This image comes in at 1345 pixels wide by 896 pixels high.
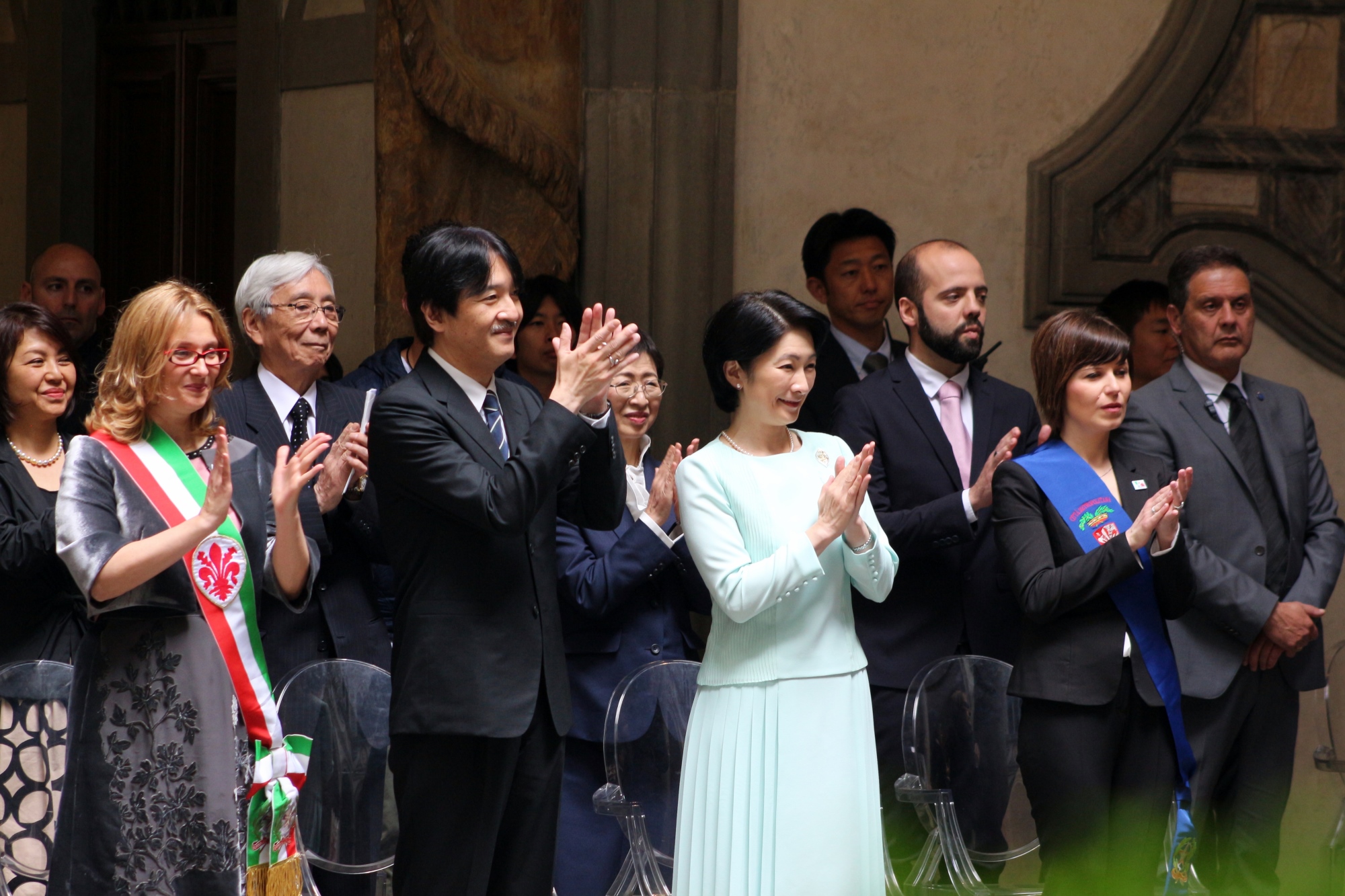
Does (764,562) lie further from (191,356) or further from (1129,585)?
(191,356)

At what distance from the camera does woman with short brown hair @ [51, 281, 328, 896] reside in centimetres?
286

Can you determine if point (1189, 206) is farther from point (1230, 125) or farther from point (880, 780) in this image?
point (880, 780)

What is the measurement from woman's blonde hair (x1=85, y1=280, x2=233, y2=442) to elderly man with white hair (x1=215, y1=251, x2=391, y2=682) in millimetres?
553

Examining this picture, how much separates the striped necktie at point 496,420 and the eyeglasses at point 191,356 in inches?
20.7

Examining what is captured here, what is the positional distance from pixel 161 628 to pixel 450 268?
86 cm

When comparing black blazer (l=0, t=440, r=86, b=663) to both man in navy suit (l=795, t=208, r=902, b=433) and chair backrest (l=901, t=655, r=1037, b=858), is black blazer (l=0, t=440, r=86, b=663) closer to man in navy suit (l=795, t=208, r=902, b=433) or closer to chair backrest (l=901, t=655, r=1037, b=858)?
chair backrest (l=901, t=655, r=1037, b=858)

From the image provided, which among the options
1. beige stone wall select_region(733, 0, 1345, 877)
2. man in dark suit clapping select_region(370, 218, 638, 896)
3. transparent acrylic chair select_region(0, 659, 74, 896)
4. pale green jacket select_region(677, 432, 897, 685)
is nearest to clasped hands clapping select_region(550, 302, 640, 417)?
man in dark suit clapping select_region(370, 218, 638, 896)

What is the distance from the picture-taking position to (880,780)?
3963mm

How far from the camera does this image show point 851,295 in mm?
4750

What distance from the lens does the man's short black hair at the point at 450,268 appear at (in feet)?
9.95

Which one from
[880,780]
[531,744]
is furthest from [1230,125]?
[531,744]

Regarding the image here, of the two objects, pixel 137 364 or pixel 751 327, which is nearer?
pixel 137 364

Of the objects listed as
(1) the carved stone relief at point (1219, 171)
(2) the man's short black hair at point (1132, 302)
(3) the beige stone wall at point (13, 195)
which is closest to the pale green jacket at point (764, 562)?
(2) the man's short black hair at point (1132, 302)

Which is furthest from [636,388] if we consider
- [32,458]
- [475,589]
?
[32,458]
